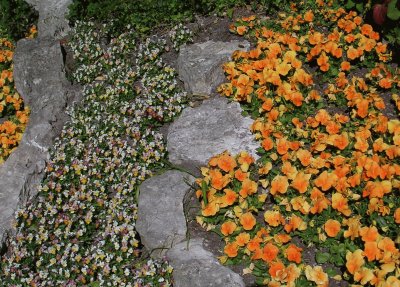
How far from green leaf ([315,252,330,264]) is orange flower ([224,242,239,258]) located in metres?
0.58

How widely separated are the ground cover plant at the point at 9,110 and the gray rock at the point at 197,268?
2.68m

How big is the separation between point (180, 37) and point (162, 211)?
2545 mm

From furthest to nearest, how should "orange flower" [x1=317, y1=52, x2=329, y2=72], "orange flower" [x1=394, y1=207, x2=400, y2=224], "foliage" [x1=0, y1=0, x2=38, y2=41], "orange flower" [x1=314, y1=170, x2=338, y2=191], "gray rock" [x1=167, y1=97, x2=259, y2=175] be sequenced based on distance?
"foliage" [x1=0, y1=0, x2=38, y2=41] → "orange flower" [x1=317, y1=52, x2=329, y2=72] → "gray rock" [x1=167, y1=97, x2=259, y2=175] → "orange flower" [x1=314, y1=170, x2=338, y2=191] → "orange flower" [x1=394, y1=207, x2=400, y2=224]

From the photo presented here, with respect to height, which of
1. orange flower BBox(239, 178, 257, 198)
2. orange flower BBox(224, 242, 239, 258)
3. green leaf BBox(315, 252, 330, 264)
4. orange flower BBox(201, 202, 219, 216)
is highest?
orange flower BBox(239, 178, 257, 198)

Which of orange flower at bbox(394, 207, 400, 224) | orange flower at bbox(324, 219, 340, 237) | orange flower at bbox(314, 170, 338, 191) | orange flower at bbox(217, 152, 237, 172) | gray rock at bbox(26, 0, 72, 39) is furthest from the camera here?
gray rock at bbox(26, 0, 72, 39)

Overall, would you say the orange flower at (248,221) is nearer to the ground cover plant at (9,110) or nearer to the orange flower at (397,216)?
the orange flower at (397,216)

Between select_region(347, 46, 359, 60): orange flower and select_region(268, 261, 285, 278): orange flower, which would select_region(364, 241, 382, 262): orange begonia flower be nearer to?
select_region(268, 261, 285, 278): orange flower

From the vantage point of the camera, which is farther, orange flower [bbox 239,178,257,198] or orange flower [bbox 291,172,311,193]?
orange flower [bbox 239,178,257,198]

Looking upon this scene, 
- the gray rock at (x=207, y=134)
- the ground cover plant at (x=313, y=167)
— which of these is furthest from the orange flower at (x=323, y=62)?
the gray rock at (x=207, y=134)

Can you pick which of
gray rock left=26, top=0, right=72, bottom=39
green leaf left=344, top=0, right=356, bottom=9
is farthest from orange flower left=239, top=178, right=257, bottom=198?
gray rock left=26, top=0, right=72, bottom=39

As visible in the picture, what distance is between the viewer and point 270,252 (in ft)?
12.1

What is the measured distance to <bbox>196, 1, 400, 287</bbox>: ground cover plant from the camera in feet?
11.9

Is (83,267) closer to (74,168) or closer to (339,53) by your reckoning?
(74,168)

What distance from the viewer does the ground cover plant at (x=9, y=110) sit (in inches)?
231
